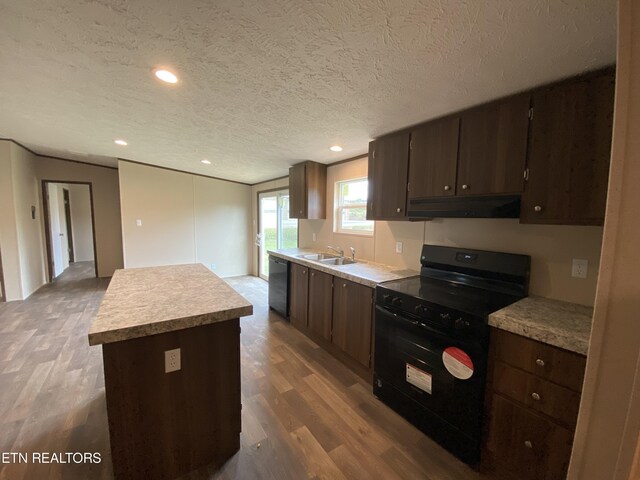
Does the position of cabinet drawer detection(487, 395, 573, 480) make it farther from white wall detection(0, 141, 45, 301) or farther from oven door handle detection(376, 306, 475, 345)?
white wall detection(0, 141, 45, 301)

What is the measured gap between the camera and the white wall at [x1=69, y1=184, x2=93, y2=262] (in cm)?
736

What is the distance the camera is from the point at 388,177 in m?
2.41

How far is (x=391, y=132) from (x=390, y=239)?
42.8 inches

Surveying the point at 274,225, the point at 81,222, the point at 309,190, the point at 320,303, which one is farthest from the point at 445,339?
the point at 81,222

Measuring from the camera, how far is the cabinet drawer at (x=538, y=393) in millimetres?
1177

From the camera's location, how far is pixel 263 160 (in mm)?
3791

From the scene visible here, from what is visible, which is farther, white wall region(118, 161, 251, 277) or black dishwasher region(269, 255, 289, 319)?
white wall region(118, 161, 251, 277)

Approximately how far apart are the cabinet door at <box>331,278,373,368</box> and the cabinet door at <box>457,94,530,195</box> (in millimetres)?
1161

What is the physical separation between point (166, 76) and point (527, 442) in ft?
9.88

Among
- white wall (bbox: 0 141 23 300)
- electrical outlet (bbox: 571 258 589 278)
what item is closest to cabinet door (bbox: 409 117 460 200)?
electrical outlet (bbox: 571 258 589 278)

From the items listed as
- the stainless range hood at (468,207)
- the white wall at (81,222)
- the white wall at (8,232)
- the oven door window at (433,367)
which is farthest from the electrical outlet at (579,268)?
the white wall at (81,222)

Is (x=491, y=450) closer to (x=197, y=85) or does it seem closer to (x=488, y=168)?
(x=488, y=168)

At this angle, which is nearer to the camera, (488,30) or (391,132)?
(488,30)

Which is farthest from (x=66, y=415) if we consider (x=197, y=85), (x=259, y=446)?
(x=197, y=85)
